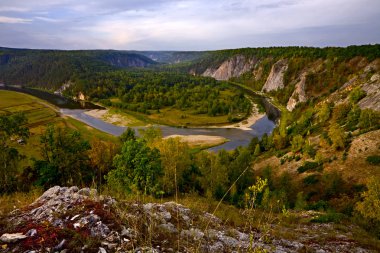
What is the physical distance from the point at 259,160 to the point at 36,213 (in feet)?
164

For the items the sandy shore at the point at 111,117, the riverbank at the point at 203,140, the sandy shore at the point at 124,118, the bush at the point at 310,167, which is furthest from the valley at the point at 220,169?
the sandy shore at the point at 111,117

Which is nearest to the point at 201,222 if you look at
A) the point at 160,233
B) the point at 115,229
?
the point at 160,233

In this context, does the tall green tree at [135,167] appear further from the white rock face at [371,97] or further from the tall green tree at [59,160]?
the white rock face at [371,97]

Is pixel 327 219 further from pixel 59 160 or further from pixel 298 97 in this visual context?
pixel 298 97

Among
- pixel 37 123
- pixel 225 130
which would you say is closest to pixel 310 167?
pixel 225 130

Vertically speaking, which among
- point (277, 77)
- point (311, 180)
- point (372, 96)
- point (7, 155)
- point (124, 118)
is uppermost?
point (277, 77)

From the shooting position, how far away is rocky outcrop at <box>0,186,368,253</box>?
5.79 m

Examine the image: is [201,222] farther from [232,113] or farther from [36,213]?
[232,113]

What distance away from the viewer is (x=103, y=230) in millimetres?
6371

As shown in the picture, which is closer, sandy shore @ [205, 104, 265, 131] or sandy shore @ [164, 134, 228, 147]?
sandy shore @ [164, 134, 228, 147]

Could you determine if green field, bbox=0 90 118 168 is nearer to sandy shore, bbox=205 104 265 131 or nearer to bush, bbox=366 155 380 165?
sandy shore, bbox=205 104 265 131

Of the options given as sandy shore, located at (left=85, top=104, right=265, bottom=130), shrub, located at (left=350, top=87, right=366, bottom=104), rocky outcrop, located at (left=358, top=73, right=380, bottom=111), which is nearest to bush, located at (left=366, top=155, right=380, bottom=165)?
rocky outcrop, located at (left=358, top=73, right=380, bottom=111)

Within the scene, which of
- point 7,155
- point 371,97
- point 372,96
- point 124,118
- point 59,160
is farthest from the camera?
point 124,118

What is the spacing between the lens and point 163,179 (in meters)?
29.3
